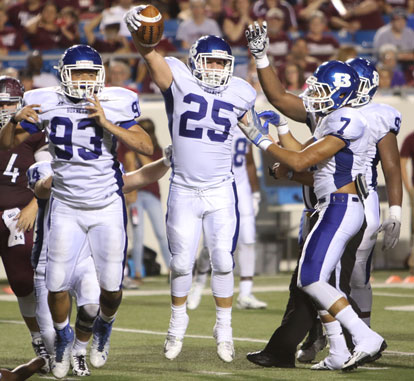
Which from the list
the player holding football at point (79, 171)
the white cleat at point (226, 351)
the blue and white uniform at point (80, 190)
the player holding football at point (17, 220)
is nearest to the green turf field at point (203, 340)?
the white cleat at point (226, 351)

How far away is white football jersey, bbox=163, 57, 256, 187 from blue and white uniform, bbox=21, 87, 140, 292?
0.58 m

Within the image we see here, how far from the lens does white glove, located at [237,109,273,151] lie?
17.4ft

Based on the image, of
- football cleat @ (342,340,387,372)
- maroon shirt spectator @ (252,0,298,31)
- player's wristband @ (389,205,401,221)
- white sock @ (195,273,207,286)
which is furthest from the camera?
maroon shirt spectator @ (252,0,298,31)

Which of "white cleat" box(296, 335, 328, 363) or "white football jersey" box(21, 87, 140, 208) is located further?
"white cleat" box(296, 335, 328, 363)

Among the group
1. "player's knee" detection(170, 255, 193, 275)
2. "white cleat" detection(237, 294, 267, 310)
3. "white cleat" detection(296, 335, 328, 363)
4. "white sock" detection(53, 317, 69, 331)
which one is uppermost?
"player's knee" detection(170, 255, 193, 275)

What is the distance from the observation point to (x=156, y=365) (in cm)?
565

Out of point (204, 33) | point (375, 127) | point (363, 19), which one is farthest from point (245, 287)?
point (363, 19)

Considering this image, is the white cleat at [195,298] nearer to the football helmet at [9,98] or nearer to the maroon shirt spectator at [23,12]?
the football helmet at [9,98]

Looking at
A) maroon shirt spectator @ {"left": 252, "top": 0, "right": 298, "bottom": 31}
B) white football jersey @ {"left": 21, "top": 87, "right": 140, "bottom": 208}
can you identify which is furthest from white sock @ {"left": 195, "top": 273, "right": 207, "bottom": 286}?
maroon shirt spectator @ {"left": 252, "top": 0, "right": 298, "bottom": 31}

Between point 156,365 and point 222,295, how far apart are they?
555mm

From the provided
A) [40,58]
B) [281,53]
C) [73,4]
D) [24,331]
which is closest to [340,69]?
[24,331]

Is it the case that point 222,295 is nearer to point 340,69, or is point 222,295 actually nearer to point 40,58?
point 340,69

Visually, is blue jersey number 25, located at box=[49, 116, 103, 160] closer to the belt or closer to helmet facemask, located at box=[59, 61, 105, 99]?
helmet facemask, located at box=[59, 61, 105, 99]

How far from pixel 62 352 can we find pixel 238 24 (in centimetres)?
893
